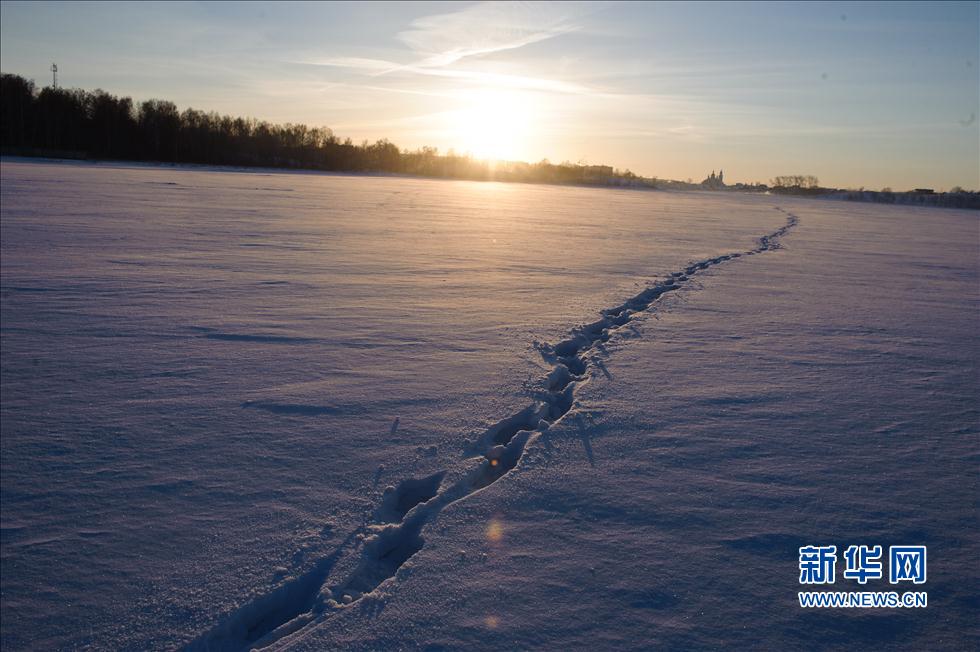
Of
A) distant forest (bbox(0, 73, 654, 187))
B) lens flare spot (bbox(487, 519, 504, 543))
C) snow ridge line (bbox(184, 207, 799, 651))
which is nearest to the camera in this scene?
snow ridge line (bbox(184, 207, 799, 651))

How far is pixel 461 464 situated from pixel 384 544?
A: 54cm

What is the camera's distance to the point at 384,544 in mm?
1938

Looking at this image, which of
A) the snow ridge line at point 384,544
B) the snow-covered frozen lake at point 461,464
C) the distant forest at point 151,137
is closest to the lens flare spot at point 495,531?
the snow-covered frozen lake at point 461,464

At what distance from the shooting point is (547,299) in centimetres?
539

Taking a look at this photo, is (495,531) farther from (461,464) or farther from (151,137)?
(151,137)

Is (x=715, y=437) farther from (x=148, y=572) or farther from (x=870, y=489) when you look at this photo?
(x=148, y=572)

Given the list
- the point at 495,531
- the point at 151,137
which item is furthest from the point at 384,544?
the point at 151,137

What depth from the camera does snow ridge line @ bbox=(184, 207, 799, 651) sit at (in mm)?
1590

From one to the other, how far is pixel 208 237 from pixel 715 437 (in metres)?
7.53

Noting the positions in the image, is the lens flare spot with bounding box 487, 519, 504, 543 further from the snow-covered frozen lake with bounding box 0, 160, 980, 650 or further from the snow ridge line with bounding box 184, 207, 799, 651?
the snow ridge line with bounding box 184, 207, 799, 651

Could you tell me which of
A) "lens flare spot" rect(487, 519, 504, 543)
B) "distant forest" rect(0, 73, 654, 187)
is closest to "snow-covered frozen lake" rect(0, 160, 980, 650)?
"lens flare spot" rect(487, 519, 504, 543)

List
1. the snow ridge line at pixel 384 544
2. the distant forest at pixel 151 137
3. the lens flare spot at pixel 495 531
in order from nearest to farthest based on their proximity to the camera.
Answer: the snow ridge line at pixel 384 544 < the lens flare spot at pixel 495 531 < the distant forest at pixel 151 137

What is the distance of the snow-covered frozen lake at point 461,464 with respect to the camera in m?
1.63

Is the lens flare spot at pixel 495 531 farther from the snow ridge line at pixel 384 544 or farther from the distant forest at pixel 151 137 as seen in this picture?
the distant forest at pixel 151 137
